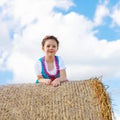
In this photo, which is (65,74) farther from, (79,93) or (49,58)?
(79,93)

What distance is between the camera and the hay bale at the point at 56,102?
5.11m

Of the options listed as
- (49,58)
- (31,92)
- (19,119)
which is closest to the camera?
(19,119)

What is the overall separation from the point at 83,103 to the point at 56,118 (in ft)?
1.21

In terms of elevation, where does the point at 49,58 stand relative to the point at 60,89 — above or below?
above

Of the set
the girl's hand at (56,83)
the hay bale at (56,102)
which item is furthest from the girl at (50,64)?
the hay bale at (56,102)

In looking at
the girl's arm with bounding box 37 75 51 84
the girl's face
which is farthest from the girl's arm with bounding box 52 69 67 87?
the girl's face

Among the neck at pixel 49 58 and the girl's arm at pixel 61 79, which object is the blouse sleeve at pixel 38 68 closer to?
the neck at pixel 49 58

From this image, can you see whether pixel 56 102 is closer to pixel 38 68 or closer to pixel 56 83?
pixel 56 83

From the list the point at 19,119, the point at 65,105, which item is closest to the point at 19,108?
the point at 19,119

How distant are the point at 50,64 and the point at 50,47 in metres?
0.21

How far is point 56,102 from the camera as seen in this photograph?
17.2ft

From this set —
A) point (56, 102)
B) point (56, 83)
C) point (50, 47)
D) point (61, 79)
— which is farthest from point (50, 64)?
point (56, 102)

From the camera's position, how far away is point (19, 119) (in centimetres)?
507

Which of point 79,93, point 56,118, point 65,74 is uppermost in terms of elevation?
point 65,74
